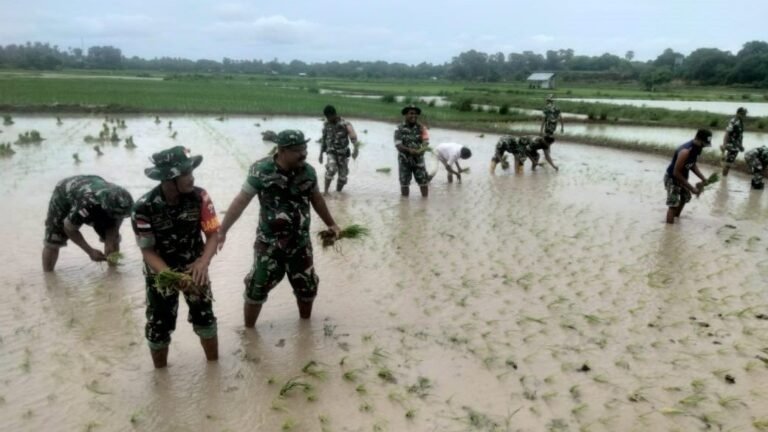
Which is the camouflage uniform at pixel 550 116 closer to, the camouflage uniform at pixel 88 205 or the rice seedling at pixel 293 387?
the camouflage uniform at pixel 88 205

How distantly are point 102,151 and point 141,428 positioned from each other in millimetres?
11217

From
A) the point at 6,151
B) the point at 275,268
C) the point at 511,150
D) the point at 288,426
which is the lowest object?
the point at 288,426

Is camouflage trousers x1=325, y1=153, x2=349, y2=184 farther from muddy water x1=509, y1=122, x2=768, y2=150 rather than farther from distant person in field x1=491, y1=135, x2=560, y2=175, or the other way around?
muddy water x1=509, y1=122, x2=768, y2=150

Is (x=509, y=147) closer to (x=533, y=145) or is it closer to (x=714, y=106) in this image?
(x=533, y=145)

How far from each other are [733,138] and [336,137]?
7.96m

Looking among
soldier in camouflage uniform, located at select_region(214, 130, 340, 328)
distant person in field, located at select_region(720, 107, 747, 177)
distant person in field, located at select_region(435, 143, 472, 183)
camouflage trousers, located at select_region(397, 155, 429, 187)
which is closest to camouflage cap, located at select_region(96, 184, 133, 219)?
soldier in camouflage uniform, located at select_region(214, 130, 340, 328)

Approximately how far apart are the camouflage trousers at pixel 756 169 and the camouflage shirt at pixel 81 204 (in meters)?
10.3

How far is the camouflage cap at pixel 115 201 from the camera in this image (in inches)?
191

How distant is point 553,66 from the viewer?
294 ft

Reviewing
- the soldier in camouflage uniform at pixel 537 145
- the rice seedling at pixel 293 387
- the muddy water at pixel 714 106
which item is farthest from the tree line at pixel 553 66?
the rice seedling at pixel 293 387

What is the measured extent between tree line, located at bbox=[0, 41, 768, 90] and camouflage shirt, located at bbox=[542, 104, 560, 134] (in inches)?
1490

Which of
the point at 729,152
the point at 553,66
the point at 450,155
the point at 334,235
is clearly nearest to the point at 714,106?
the point at 729,152

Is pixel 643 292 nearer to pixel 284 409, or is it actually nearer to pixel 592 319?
pixel 592 319

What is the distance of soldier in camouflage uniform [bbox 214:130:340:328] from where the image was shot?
13.1 ft
